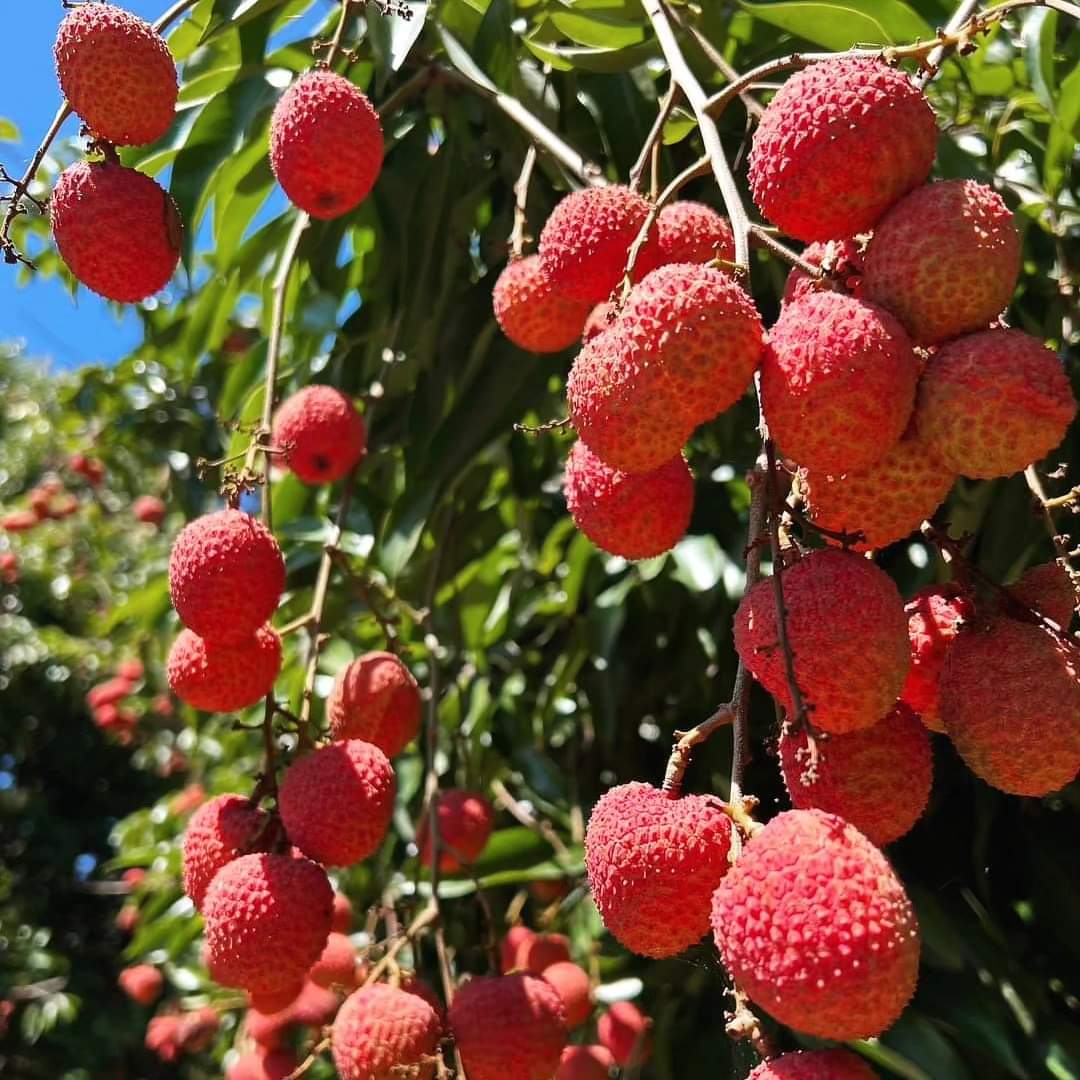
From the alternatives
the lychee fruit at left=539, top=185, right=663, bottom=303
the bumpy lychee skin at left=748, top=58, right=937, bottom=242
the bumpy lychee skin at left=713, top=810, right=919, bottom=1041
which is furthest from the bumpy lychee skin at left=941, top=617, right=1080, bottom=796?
the lychee fruit at left=539, top=185, right=663, bottom=303

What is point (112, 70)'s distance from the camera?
3.06 ft

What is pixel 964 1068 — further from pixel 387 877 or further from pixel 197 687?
pixel 387 877

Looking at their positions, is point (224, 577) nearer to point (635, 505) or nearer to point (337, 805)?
point (337, 805)

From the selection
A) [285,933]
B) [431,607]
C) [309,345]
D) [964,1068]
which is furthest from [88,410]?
[964,1068]

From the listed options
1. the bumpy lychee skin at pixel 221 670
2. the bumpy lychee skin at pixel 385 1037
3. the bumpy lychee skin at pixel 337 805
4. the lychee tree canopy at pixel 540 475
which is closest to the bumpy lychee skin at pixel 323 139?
the lychee tree canopy at pixel 540 475

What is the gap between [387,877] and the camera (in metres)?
1.81

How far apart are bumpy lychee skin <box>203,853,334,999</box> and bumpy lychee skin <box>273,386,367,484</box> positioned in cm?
52

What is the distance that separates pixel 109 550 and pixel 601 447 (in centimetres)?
491

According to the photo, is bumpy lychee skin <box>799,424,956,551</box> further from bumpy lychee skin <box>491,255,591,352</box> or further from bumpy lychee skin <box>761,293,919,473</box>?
bumpy lychee skin <box>491,255,591,352</box>

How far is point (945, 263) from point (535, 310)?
1.61 feet

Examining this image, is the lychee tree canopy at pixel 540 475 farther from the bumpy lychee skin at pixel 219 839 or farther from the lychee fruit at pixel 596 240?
the bumpy lychee skin at pixel 219 839

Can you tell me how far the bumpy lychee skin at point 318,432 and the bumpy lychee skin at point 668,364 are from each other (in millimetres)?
746

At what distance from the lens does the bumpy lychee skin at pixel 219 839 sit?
40.9 inches

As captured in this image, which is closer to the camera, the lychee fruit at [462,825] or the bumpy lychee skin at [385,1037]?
the bumpy lychee skin at [385,1037]
